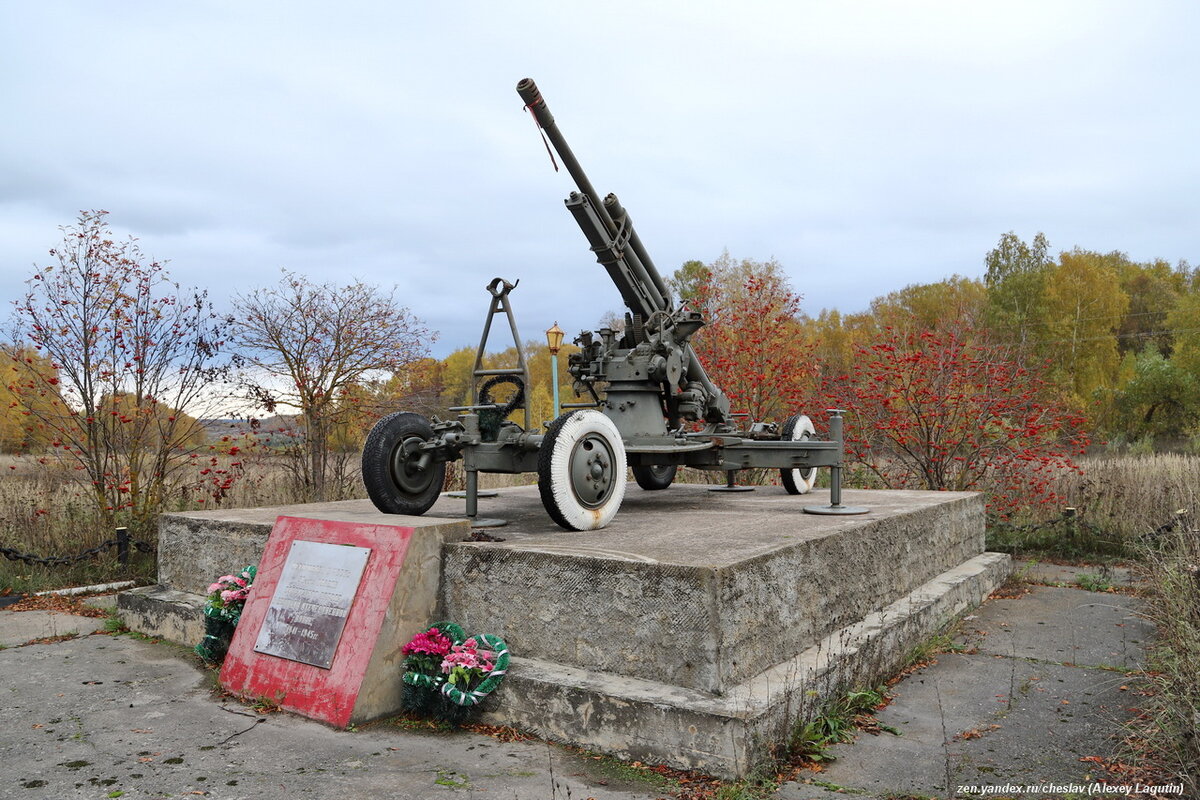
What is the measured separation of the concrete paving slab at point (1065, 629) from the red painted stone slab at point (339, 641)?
3.87 metres

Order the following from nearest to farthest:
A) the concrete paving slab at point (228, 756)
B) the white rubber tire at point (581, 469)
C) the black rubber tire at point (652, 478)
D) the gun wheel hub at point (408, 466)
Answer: the concrete paving slab at point (228, 756) → the white rubber tire at point (581, 469) → the gun wheel hub at point (408, 466) → the black rubber tire at point (652, 478)

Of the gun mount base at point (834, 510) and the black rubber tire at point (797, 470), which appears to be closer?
the gun mount base at point (834, 510)

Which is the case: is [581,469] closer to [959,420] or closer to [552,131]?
[552,131]


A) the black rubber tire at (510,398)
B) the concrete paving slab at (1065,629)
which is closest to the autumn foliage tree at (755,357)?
the concrete paving slab at (1065,629)

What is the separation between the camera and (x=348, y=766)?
370cm

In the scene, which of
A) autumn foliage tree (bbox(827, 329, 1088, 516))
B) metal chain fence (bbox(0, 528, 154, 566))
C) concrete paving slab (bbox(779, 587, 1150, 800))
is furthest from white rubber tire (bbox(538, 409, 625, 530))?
autumn foliage tree (bbox(827, 329, 1088, 516))

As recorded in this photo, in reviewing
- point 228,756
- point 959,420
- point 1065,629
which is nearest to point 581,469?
point 228,756

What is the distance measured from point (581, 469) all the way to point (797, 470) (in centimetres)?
344

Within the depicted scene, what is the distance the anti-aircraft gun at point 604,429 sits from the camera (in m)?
5.25

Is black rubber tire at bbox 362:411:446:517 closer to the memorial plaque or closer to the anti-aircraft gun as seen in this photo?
the anti-aircraft gun

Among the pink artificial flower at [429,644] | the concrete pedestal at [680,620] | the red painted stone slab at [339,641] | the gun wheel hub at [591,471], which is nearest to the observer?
the concrete pedestal at [680,620]

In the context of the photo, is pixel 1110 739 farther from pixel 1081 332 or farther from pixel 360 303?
pixel 1081 332

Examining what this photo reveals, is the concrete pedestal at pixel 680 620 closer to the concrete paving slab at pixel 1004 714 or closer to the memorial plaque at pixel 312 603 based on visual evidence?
the concrete paving slab at pixel 1004 714

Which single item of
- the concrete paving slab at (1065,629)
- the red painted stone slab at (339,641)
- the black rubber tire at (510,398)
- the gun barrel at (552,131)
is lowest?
the concrete paving slab at (1065,629)
